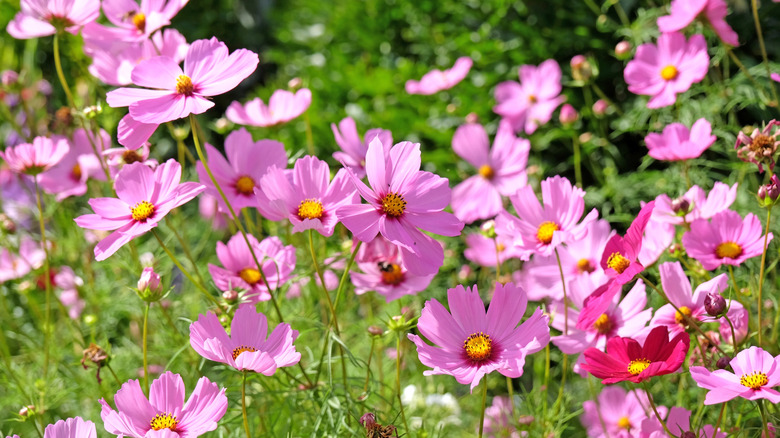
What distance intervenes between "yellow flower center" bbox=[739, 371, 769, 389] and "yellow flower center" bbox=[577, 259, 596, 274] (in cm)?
38

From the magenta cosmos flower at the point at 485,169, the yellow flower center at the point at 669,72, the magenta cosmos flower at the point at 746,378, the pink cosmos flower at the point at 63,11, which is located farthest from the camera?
the magenta cosmos flower at the point at 485,169

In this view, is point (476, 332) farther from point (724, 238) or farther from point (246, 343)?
point (724, 238)

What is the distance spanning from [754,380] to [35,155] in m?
0.93

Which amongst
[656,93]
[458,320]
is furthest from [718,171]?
[458,320]

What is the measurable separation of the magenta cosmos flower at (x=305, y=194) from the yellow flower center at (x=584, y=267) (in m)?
0.41

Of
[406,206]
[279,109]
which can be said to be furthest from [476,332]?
[279,109]

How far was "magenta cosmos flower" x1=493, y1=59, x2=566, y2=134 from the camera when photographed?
1.52 meters

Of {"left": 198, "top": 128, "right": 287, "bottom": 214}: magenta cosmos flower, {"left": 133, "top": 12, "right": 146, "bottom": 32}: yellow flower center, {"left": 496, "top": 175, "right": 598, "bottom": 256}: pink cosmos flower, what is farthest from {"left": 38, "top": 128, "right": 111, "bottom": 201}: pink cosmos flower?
{"left": 496, "top": 175, "right": 598, "bottom": 256}: pink cosmos flower

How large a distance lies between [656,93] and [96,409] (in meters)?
1.05

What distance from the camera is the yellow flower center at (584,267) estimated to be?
3.42 feet

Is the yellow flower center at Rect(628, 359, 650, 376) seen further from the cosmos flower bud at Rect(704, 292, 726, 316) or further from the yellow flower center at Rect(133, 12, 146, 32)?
the yellow flower center at Rect(133, 12, 146, 32)

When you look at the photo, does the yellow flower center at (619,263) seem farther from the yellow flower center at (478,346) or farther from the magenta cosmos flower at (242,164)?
the magenta cosmos flower at (242,164)

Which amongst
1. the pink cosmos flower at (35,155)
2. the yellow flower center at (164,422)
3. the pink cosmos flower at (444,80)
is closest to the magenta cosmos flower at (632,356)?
the yellow flower center at (164,422)

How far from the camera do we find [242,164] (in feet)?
3.04
